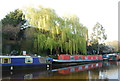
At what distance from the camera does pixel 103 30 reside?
38750 millimetres

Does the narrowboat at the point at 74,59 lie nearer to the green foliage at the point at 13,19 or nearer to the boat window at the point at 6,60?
the boat window at the point at 6,60

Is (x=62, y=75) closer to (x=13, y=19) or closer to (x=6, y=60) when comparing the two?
(x=6, y=60)

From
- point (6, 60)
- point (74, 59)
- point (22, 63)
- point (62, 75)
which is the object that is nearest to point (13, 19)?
point (22, 63)

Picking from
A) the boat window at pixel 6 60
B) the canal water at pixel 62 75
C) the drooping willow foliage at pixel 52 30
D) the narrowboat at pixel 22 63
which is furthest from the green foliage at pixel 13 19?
the canal water at pixel 62 75

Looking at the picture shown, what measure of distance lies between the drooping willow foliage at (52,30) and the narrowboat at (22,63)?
11.4 ft

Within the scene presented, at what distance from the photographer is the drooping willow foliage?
20312 millimetres

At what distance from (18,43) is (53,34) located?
18.4 ft

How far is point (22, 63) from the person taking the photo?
51.5 ft

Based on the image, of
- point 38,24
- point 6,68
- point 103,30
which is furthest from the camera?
point 103,30

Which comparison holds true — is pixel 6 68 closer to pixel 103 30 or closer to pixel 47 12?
pixel 47 12

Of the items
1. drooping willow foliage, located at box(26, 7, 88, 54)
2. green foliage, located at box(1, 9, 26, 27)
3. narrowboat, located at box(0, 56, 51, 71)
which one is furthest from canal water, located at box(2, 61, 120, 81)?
green foliage, located at box(1, 9, 26, 27)

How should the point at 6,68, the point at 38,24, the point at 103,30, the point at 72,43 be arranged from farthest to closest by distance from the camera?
the point at 103,30 < the point at 72,43 < the point at 38,24 < the point at 6,68

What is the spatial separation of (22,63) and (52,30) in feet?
22.5

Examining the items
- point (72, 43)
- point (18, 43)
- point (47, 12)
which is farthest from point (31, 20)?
point (72, 43)
